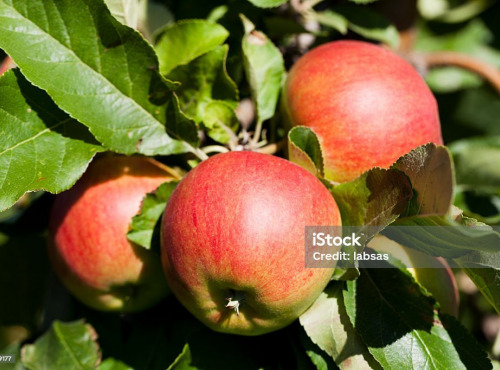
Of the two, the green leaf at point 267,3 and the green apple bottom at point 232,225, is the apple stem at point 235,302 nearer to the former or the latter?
the green apple bottom at point 232,225

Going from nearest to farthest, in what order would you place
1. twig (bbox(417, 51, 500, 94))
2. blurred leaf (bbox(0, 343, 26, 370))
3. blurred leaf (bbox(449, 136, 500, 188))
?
blurred leaf (bbox(0, 343, 26, 370)), blurred leaf (bbox(449, 136, 500, 188)), twig (bbox(417, 51, 500, 94))

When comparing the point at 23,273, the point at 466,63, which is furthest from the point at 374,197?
the point at 23,273

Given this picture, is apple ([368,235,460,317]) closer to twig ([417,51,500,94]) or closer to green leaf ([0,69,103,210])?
green leaf ([0,69,103,210])

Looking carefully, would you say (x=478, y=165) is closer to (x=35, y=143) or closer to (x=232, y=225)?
(x=232, y=225)

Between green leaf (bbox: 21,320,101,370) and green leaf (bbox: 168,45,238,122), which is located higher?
green leaf (bbox: 168,45,238,122)

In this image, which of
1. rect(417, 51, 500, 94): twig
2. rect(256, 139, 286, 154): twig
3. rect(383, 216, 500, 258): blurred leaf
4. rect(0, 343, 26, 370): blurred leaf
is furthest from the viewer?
rect(417, 51, 500, 94): twig

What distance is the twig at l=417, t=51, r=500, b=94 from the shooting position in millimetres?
1502

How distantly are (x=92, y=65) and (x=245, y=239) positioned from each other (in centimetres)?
42

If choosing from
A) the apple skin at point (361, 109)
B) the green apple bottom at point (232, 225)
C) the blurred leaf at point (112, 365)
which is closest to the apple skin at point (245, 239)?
the green apple bottom at point (232, 225)

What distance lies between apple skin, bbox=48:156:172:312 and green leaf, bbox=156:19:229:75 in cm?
21

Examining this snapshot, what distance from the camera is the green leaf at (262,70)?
1024 mm

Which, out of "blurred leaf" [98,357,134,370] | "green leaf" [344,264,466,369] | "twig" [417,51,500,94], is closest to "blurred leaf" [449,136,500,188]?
"twig" [417,51,500,94]

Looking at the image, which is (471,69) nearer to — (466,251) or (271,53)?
(271,53)

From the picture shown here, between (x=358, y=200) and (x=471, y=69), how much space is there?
872 mm
